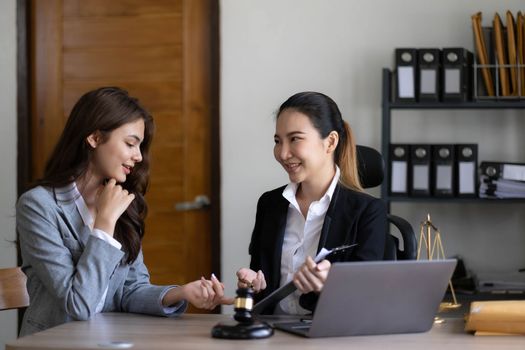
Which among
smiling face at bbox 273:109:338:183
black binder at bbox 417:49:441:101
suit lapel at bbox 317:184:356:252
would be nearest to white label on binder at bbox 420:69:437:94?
black binder at bbox 417:49:441:101

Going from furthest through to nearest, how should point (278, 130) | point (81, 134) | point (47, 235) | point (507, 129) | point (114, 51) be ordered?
1. point (114, 51)
2. point (507, 129)
3. point (278, 130)
4. point (81, 134)
5. point (47, 235)

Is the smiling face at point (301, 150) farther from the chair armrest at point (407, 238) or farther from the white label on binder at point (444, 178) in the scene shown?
the white label on binder at point (444, 178)

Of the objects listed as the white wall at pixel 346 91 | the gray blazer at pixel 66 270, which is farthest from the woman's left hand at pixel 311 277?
the white wall at pixel 346 91

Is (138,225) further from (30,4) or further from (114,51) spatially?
(30,4)

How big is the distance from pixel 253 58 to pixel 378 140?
0.74 metres

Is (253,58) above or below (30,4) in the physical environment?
below

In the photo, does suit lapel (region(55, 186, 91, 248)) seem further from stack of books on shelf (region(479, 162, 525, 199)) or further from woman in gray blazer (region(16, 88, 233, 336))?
stack of books on shelf (region(479, 162, 525, 199))

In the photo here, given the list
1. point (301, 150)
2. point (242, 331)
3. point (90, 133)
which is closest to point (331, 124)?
point (301, 150)

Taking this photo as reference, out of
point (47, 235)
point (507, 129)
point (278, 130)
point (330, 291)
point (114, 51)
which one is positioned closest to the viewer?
point (330, 291)

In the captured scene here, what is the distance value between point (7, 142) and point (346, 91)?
5.92 ft

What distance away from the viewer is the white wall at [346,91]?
4.23m

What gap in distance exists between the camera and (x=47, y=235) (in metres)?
2.27

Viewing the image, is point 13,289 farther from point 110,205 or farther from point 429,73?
point 429,73

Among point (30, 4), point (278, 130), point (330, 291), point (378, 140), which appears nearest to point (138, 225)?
point (278, 130)
